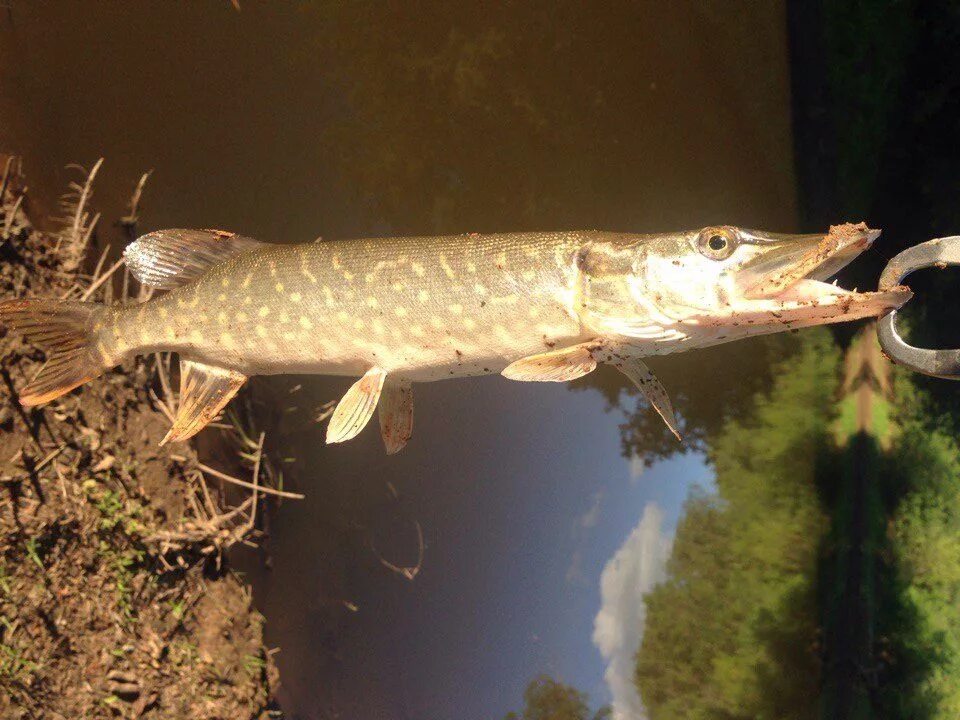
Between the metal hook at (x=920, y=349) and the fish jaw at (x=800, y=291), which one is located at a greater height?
the metal hook at (x=920, y=349)

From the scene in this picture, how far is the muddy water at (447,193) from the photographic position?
1.84 m

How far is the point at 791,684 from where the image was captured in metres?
2.42

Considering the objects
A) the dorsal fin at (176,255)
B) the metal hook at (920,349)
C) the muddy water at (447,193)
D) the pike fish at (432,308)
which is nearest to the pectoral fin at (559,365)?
the pike fish at (432,308)

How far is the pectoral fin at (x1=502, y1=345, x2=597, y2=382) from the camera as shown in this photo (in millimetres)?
1194

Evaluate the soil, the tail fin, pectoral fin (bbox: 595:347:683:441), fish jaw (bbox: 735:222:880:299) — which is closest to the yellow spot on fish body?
pectoral fin (bbox: 595:347:683:441)

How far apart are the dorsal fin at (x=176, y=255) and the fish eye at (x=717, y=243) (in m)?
0.85

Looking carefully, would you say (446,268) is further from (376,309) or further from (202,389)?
(202,389)

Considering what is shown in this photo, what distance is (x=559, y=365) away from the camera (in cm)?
120

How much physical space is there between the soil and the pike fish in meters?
0.37

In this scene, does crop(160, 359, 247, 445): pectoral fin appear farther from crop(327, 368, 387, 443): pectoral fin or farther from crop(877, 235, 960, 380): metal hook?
crop(877, 235, 960, 380): metal hook

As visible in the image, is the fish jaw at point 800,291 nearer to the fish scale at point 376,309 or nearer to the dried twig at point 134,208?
the fish scale at point 376,309

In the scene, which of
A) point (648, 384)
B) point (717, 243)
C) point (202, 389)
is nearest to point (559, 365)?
point (648, 384)

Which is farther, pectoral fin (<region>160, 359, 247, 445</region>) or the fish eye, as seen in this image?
pectoral fin (<region>160, 359, 247, 445</region>)

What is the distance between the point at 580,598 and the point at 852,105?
1798 millimetres
